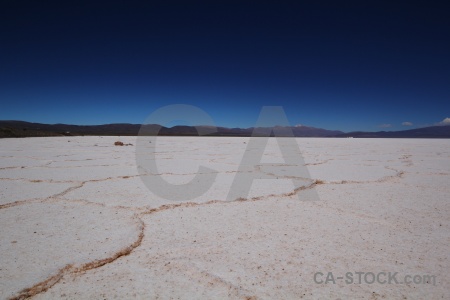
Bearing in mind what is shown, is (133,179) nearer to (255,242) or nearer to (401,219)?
(255,242)

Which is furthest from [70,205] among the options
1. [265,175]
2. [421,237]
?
[421,237]

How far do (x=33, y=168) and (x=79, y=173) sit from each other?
3.38ft

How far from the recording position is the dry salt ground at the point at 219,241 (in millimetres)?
1196

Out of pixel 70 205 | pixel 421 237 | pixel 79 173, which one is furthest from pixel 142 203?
pixel 421 237

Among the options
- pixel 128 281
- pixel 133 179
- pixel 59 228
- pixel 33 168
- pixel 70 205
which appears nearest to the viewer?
pixel 128 281

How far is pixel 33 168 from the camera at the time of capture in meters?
4.13

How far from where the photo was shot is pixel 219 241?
5.40 feet

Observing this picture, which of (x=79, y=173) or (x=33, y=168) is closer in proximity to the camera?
(x=79, y=173)

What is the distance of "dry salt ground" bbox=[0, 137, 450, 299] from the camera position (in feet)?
3.93

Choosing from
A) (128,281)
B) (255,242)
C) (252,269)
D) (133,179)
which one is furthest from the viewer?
(133,179)

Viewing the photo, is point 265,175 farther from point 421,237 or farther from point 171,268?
point 171,268

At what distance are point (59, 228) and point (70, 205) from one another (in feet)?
1.81

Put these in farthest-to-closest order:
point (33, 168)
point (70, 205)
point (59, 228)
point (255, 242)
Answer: point (33, 168), point (70, 205), point (59, 228), point (255, 242)

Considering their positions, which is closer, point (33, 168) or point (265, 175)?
point (265, 175)
